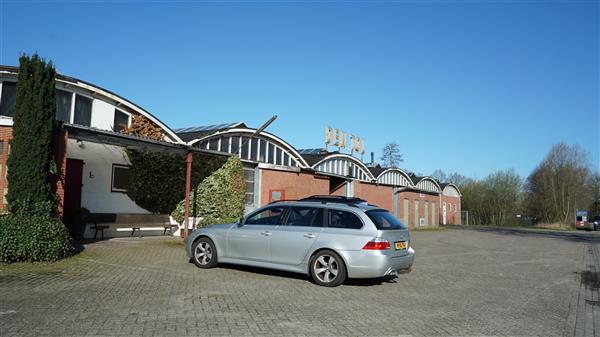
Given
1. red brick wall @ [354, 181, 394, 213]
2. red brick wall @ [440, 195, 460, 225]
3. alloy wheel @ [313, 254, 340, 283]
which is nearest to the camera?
alloy wheel @ [313, 254, 340, 283]

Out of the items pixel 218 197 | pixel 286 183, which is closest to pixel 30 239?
pixel 218 197

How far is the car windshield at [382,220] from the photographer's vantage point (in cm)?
886

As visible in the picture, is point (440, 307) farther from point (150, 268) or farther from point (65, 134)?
point (65, 134)

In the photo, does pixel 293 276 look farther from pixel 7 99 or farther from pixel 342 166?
pixel 342 166

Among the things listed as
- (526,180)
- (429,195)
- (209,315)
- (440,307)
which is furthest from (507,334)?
(526,180)

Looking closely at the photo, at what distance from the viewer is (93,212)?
16188mm

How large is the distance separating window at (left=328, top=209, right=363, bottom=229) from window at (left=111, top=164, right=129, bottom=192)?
34.7 feet

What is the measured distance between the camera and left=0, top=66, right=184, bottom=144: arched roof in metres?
14.9

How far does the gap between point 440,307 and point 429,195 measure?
34646 millimetres

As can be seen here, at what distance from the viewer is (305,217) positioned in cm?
941

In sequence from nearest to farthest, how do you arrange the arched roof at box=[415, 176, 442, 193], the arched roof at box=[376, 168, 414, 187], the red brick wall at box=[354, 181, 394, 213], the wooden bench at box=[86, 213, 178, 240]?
the wooden bench at box=[86, 213, 178, 240] → the red brick wall at box=[354, 181, 394, 213] → the arched roof at box=[376, 168, 414, 187] → the arched roof at box=[415, 176, 442, 193]

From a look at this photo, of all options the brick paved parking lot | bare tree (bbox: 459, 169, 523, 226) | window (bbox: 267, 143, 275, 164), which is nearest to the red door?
the brick paved parking lot

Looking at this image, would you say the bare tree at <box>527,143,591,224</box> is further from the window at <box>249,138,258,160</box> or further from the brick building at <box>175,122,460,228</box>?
the window at <box>249,138,258,160</box>

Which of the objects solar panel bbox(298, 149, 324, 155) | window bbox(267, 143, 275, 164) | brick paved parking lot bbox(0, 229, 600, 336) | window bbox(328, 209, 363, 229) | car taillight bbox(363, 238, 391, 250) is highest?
solar panel bbox(298, 149, 324, 155)
